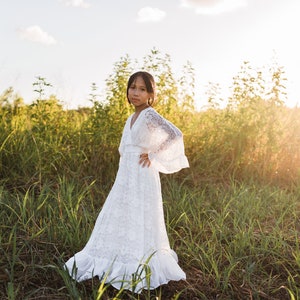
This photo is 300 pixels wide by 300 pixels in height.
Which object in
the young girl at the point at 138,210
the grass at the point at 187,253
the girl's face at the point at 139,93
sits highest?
the girl's face at the point at 139,93

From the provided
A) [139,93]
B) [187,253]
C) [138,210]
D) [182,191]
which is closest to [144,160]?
[138,210]

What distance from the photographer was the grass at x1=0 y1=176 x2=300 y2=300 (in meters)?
3.03

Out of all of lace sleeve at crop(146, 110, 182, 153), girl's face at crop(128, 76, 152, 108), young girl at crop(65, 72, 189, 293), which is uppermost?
girl's face at crop(128, 76, 152, 108)

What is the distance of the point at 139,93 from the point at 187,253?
1488mm

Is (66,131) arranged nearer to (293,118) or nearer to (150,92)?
(150,92)

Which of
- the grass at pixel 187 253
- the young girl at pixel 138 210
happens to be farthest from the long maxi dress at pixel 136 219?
the grass at pixel 187 253

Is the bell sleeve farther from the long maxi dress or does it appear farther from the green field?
the green field

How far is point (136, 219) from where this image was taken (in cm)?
298

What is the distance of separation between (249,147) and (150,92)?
3.69 m

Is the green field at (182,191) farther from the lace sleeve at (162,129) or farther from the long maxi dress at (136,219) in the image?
the lace sleeve at (162,129)

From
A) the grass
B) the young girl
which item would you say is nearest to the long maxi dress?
the young girl

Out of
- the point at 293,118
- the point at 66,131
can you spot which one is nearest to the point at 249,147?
the point at 293,118

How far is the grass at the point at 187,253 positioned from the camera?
9.95 feet

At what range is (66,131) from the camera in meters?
5.64
